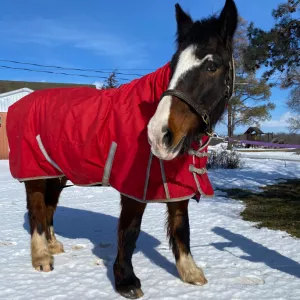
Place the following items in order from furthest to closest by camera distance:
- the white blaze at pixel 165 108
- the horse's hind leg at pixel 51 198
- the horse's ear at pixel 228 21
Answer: the horse's hind leg at pixel 51 198
the horse's ear at pixel 228 21
the white blaze at pixel 165 108

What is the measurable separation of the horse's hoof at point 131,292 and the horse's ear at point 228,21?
1.96 meters

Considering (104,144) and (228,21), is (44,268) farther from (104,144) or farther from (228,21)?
(228,21)

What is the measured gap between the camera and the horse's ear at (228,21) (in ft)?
7.06

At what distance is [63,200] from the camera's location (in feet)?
22.9

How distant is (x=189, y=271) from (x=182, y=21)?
2.04 meters

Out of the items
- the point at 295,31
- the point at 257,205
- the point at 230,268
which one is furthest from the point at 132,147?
the point at 295,31

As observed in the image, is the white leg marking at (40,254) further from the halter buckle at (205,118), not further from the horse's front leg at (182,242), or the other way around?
the halter buckle at (205,118)

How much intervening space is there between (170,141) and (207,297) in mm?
1380

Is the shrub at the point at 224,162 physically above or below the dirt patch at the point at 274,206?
above

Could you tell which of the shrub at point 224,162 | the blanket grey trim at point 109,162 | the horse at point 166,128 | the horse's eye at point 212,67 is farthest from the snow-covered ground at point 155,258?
the shrub at point 224,162

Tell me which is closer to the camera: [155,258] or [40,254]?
[40,254]

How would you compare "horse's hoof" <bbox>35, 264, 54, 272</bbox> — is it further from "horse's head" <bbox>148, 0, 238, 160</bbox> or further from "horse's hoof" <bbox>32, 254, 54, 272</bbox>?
"horse's head" <bbox>148, 0, 238, 160</bbox>

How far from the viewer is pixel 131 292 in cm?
263

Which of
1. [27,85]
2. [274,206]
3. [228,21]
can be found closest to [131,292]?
[228,21]
